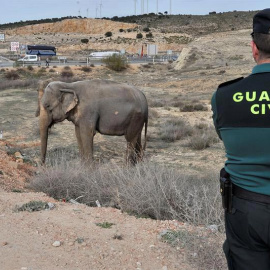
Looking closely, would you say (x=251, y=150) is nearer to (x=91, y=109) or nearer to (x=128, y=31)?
(x=91, y=109)

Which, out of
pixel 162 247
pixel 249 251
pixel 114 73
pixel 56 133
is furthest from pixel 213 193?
pixel 114 73

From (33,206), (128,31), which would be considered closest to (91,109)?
(33,206)

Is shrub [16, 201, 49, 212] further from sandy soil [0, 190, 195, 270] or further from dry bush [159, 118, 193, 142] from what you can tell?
dry bush [159, 118, 193, 142]

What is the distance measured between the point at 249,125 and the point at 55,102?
7.46m

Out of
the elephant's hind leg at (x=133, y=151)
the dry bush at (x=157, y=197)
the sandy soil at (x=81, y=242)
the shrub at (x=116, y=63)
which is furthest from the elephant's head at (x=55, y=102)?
the shrub at (x=116, y=63)

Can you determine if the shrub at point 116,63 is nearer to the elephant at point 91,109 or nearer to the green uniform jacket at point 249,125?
the elephant at point 91,109

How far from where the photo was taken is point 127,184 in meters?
7.30

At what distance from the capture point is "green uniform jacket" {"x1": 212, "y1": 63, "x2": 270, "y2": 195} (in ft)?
8.71

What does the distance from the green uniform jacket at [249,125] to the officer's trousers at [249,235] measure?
110 mm

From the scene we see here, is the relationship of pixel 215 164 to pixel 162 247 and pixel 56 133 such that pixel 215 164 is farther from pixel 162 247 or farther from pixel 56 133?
pixel 162 247

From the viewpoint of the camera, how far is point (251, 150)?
108 inches

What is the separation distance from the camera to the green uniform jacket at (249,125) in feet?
8.71

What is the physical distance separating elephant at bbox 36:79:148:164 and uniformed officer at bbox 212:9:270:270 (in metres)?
7.05

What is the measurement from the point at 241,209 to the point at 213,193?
409 cm
